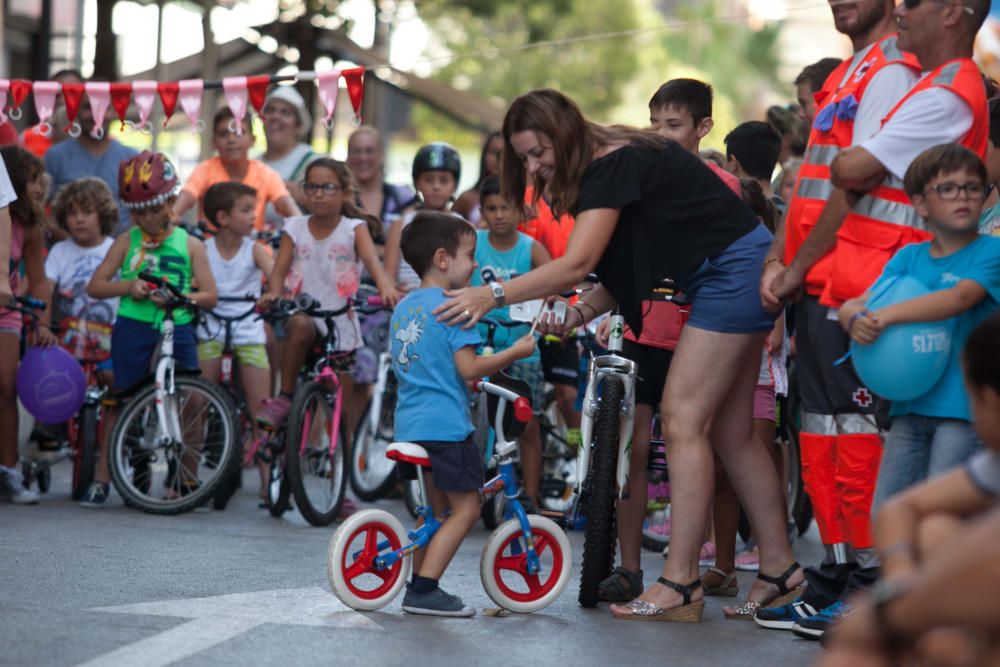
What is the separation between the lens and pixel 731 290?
606 centimetres

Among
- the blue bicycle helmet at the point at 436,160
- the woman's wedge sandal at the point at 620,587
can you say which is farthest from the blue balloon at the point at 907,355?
the blue bicycle helmet at the point at 436,160

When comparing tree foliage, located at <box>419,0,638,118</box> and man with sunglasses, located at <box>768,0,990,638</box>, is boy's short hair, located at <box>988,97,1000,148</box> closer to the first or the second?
man with sunglasses, located at <box>768,0,990,638</box>

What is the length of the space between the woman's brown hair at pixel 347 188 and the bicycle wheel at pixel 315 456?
1065 mm

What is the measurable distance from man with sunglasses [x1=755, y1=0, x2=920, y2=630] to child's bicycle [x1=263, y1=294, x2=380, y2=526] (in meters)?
3.33

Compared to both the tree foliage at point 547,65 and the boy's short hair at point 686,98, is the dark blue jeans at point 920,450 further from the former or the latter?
the tree foliage at point 547,65

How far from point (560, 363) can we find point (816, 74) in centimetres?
213

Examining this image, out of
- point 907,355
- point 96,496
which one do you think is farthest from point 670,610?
point 96,496

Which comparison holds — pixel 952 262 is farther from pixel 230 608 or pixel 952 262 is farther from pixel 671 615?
pixel 230 608

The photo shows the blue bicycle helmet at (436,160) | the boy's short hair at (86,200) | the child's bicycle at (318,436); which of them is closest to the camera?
the child's bicycle at (318,436)

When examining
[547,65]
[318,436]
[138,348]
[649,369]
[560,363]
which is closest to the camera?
[649,369]

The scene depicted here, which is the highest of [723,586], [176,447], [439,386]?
[439,386]

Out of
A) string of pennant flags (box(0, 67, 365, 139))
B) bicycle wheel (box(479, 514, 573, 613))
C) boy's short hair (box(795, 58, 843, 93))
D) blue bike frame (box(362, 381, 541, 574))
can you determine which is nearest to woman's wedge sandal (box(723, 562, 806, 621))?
bicycle wheel (box(479, 514, 573, 613))

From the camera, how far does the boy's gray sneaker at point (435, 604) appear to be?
6000 millimetres

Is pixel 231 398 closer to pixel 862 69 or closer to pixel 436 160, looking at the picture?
pixel 436 160
